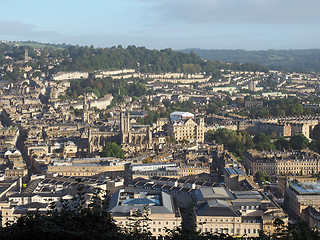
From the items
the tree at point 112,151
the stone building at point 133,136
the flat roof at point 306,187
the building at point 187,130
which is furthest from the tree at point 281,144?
the flat roof at point 306,187

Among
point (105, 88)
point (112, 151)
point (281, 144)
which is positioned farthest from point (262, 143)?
point (105, 88)

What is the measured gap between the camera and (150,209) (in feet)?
75.9

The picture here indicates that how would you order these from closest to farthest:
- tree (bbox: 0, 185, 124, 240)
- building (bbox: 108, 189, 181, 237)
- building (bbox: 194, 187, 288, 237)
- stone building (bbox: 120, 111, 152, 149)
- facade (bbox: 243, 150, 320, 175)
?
tree (bbox: 0, 185, 124, 240), building (bbox: 108, 189, 181, 237), building (bbox: 194, 187, 288, 237), facade (bbox: 243, 150, 320, 175), stone building (bbox: 120, 111, 152, 149)

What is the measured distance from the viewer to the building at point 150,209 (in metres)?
22.7

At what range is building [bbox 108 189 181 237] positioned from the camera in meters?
22.7

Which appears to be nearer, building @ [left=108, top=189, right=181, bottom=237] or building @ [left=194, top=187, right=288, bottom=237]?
building @ [left=108, top=189, right=181, bottom=237]

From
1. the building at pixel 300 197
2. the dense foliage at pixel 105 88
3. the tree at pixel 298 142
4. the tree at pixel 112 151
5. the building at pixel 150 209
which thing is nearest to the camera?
the building at pixel 150 209

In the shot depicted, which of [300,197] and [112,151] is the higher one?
[300,197]

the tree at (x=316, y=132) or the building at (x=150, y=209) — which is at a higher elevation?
the building at (x=150, y=209)

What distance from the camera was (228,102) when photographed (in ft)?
236

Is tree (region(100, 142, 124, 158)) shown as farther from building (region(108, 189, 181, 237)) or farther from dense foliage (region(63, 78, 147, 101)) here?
dense foliage (region(63, 78, 147, 101))

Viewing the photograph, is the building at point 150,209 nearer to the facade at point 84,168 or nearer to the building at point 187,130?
the facade at point 84,168

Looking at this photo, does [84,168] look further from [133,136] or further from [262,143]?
[262,143]

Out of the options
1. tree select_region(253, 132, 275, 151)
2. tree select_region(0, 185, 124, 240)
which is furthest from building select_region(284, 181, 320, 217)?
tree select_region(0, 185, 124, 240)
